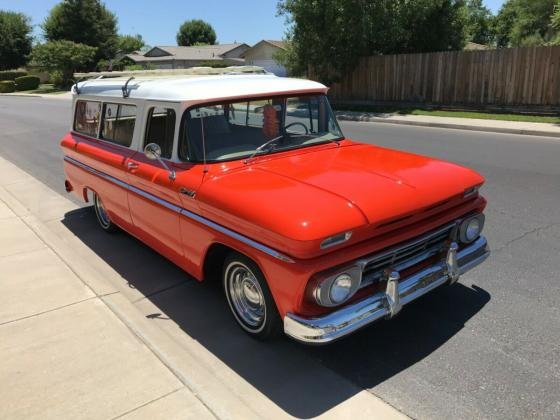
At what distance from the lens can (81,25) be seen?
6128cm

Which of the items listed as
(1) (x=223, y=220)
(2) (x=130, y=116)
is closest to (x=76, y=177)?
(2) (x=130, y=116)

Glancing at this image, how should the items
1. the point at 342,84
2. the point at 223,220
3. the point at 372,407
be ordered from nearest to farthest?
the point at 372,407, the point at 223,220, the point at 342,84

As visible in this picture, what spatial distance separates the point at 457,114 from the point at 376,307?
52.1ft

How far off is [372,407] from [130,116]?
3.45 metres

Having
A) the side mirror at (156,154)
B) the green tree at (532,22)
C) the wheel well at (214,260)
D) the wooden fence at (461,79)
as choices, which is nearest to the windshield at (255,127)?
the side mirror at (156,154)

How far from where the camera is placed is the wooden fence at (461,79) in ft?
54.1

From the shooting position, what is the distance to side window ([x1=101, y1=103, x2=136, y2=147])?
489 centimetres

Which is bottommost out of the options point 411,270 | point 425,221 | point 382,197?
point 411,270

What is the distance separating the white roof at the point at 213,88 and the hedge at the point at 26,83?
57.8m

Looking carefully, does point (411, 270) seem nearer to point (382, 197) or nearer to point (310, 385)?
point (382, 197)

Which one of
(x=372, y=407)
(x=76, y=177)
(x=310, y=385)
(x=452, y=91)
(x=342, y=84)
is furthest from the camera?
(x=342, y=84)

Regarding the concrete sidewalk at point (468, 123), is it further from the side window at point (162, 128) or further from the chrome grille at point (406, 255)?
the side window at point (162, 128)

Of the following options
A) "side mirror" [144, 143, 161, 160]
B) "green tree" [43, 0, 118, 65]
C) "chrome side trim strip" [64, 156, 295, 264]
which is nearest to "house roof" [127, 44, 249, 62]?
"green tree" [43, 0, 118, 65]

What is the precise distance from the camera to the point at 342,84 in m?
23.6
